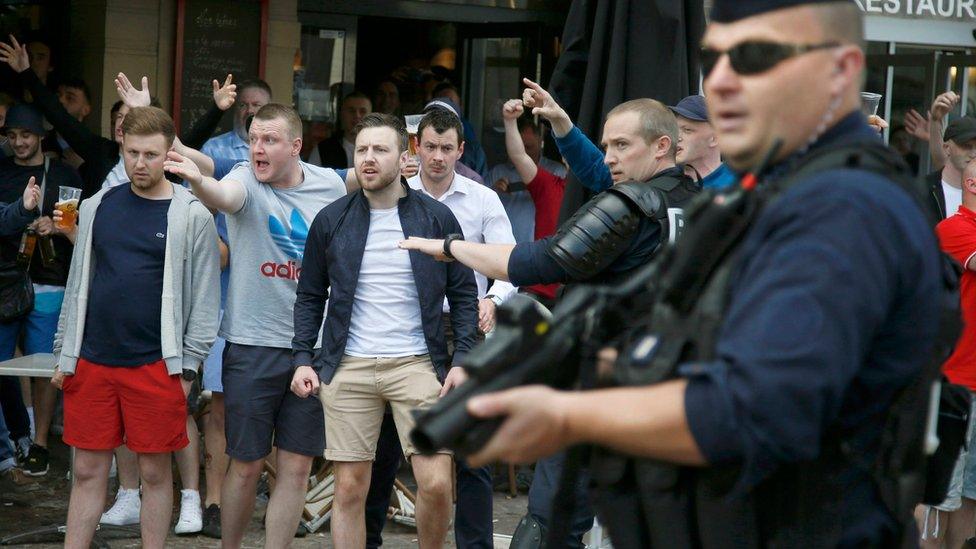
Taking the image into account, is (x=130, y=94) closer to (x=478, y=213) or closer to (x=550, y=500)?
(x=478, y=213)

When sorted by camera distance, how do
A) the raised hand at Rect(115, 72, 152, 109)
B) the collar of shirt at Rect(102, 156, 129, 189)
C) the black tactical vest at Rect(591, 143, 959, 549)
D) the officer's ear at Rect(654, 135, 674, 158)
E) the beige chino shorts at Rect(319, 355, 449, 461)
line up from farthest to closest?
the collar of shirt at Rect(102, 156, 129, 189)
the raised hand at Rect(115, 72, 152, 109)
the beige chino shorts at Rect(319, 355, 449, 461)
the officer's ear at Rect(654, 135, 674, 158)
the black tactical vest at Rect(591, 143, 959, 549)

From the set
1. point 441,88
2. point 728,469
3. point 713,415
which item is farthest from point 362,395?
point 441,88

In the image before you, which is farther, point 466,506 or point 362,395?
point 466,506

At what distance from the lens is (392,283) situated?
18.1 ft

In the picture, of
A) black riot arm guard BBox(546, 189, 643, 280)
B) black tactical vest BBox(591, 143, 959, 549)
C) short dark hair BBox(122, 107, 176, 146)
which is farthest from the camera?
short dark hair BBox(122, 107, 176, 146)

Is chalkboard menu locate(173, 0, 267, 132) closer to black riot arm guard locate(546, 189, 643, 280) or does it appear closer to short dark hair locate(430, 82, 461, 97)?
short dark hair locate(430, 82, 461, 97)

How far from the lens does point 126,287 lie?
548 cm

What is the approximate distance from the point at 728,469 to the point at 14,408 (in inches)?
248

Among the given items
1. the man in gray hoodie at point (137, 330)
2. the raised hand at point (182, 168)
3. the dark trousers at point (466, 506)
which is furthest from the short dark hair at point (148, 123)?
the dark trousers at point (466, 506)

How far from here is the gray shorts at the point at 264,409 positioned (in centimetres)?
566

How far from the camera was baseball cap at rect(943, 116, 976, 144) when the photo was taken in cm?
684

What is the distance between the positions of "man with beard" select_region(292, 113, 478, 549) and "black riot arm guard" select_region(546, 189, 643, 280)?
128cm

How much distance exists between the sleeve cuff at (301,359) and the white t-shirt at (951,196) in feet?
11.9

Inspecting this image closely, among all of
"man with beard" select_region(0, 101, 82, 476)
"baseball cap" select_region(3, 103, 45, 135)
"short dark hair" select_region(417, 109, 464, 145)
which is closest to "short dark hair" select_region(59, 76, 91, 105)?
"man with beard" select_region(0, 101, 82, 476)
